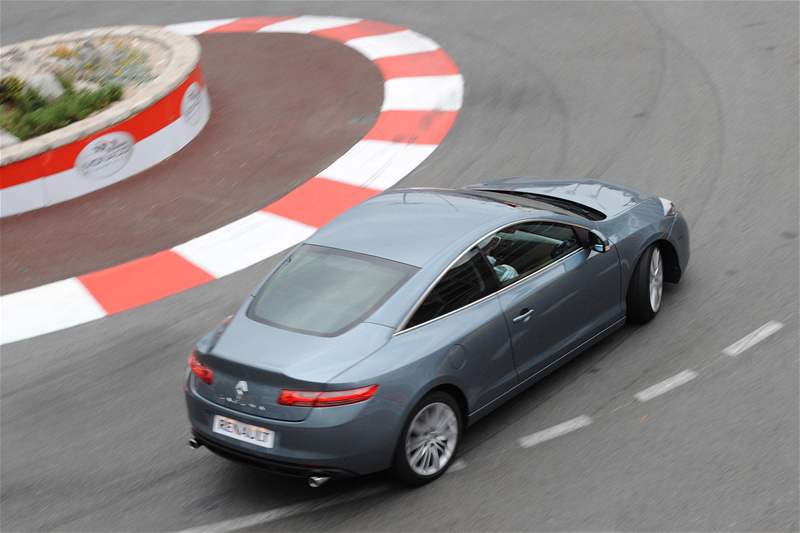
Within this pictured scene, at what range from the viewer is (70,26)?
64.0 feet

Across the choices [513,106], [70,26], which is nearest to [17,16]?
[70,26]

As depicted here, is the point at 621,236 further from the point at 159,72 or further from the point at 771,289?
the point at 159,72

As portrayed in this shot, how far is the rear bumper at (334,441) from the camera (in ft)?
19.7

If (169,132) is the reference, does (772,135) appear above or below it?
above

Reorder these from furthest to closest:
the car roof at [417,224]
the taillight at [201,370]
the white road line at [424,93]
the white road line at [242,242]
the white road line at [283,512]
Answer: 1. the white road line at [424,93]
2. the white road line at [242,242]
3. the car roof at [417,224]
4. the taillight at [201,370]
5. the white road line at [283,512]

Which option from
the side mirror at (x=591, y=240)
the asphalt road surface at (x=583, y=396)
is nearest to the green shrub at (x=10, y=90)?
the asphalt road surface at (x=583, y=396)

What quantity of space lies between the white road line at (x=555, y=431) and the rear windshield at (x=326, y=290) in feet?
4.45

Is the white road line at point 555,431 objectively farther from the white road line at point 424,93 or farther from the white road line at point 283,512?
the white road line at point 424,93

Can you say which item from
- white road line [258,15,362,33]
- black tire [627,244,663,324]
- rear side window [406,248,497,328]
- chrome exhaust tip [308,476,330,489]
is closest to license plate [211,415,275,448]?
chrome exhaust tip [308,476,330,489]

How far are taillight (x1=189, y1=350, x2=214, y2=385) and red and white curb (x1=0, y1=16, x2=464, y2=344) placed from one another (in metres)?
3.03

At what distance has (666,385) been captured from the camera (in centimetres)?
727

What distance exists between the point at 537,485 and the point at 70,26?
15.9 m

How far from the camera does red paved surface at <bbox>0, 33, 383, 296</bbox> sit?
35.1 ft

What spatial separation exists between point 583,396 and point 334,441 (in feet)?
6.78
